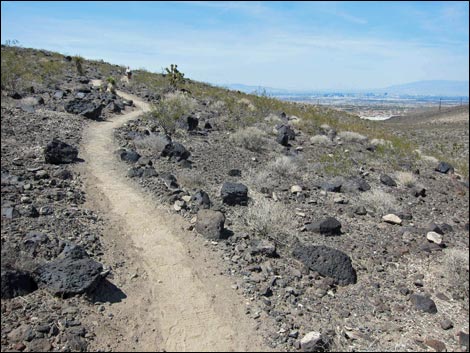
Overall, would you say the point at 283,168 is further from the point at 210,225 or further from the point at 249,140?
the point at 210,225

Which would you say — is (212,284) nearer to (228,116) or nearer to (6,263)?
(6,263)

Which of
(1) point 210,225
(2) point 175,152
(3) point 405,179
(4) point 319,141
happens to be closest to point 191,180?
(2) point 175,152

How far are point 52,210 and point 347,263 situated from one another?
5.62 metres

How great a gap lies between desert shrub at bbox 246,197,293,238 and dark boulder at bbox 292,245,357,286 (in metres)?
0.95

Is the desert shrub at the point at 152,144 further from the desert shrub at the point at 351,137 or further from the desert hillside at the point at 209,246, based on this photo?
the desert shrub at the point at 351,137

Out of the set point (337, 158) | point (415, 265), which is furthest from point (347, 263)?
point (337, 158)

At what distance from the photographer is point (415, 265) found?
810 cm

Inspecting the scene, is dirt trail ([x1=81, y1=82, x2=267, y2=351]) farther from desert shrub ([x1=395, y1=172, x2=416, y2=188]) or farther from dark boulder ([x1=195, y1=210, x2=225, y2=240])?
desert shrub ([x1=395, y1=172, x2=416, y2=188])

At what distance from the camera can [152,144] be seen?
12.7m

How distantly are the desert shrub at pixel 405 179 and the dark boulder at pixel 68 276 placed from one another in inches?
434

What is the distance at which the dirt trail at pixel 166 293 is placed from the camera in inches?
206

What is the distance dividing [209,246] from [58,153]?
487cm

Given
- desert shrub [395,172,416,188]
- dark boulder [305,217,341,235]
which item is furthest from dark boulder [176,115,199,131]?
dark boulder [305,217,341,235]

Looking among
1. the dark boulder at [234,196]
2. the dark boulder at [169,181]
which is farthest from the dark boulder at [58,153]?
the dark boulder at [234,196]
